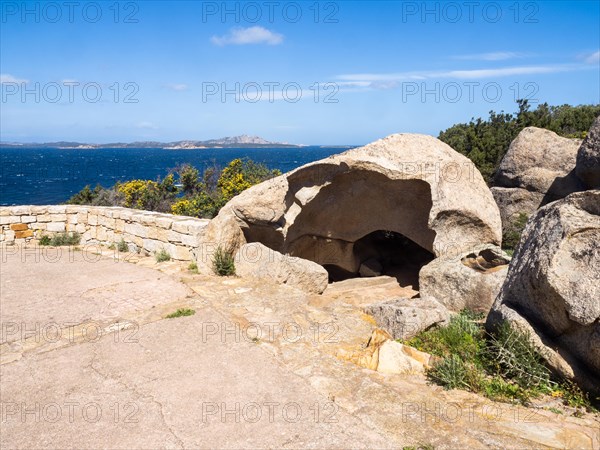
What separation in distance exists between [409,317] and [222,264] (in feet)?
14.7

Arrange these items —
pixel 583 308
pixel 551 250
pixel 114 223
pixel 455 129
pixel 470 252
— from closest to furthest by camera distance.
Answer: pixel 583 308 < pixel 551 250 < pixel 470 252 < pixel 114 223 < pixel 455 129

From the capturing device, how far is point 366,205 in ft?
34.5

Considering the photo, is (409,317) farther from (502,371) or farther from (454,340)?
(502,371)

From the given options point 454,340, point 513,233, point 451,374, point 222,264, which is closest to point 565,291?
point 451,374

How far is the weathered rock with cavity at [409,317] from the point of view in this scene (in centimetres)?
662

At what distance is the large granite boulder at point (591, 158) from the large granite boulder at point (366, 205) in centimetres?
169

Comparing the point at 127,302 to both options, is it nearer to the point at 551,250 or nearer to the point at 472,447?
the point at 472,447

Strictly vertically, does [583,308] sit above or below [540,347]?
above

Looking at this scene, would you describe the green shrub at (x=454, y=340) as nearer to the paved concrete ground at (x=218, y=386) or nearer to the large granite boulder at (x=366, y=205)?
the paved concrete ground at (x=218, y=386)

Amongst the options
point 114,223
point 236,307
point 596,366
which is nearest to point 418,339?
point 596,366

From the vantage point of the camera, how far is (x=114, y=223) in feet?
40.6

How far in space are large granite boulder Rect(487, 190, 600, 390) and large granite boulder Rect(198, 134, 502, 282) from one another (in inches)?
114

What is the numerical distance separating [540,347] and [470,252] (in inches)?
133

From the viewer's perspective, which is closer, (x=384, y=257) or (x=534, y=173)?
(x=534, y=173)
